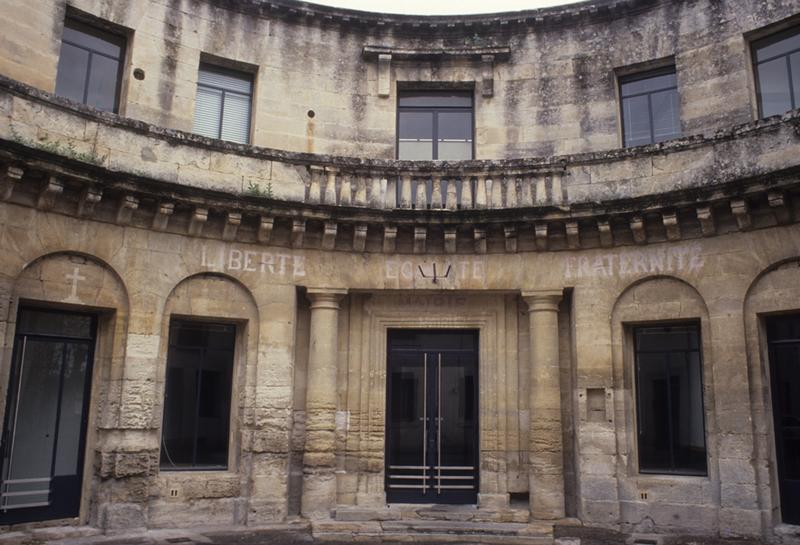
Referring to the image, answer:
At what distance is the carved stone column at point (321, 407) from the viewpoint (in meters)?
11.3

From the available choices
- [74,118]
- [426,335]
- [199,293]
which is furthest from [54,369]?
[426,335]

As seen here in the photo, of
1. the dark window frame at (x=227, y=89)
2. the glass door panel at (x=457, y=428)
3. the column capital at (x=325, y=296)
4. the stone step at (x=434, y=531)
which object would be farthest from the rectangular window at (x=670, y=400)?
the dark window frame at (x=227, y=89)

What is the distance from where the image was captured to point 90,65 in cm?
1164

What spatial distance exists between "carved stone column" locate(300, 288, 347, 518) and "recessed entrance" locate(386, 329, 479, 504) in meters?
1.14

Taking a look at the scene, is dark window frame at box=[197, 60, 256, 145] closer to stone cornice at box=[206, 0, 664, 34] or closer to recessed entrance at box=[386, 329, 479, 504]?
stone cornice at box=[206, 0, 664, 34]

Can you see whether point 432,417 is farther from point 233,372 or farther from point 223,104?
point 223,104

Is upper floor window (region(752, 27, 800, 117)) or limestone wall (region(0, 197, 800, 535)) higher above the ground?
upper floor window (region(752, 27, 800, 117))

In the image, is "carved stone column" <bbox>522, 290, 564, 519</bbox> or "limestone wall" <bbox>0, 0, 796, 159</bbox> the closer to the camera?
"carved stone column" <bbox>522, 290, 564, 519</bbox>

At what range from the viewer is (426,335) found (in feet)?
41.4

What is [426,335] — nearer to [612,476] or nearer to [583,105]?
[612,476]

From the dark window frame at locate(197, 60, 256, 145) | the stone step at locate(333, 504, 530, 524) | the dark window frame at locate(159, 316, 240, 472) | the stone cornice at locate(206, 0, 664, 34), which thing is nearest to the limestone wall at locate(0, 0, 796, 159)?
the stone cornice at locate(206, 0, 664, 34)

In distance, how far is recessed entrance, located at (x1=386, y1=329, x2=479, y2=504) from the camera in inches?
478

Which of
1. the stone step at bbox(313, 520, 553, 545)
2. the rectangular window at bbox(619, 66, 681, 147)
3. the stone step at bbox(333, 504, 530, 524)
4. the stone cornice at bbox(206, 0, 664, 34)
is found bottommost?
the stone step at bbox(313, 520, 553, 545)

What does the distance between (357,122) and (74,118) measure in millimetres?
4920
